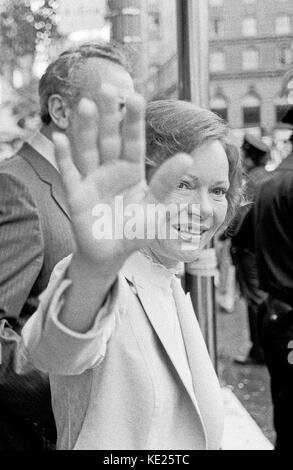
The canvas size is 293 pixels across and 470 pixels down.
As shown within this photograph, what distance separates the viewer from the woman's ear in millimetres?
1449

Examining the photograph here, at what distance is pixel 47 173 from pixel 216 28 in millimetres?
1130

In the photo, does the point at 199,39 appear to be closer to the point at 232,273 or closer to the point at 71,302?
Answer: the point at 71,302

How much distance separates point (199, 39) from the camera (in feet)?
7.57

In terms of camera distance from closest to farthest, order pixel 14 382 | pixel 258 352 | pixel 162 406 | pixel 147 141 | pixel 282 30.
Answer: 1. pixel 162 406
2. pixel 147 141
3. pixel 14 382
4. pixel 282 30
5. pixel 258 352

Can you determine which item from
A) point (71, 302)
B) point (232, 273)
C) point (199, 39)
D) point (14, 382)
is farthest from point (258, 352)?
point (71, 302)

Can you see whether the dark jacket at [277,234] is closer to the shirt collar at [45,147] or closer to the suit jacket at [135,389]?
the shirt collar at [45,147]

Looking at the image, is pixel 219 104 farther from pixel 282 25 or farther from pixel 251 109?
pixel 282 25

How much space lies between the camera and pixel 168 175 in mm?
774

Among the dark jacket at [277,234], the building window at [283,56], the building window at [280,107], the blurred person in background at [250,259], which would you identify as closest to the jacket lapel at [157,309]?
the building window at [283,56]

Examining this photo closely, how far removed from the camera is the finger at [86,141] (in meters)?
0.75

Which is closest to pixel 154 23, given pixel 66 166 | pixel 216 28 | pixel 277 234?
pixel 216 28

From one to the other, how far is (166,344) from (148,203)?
0.29 m

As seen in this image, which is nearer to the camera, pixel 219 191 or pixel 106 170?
pixel 106 170
